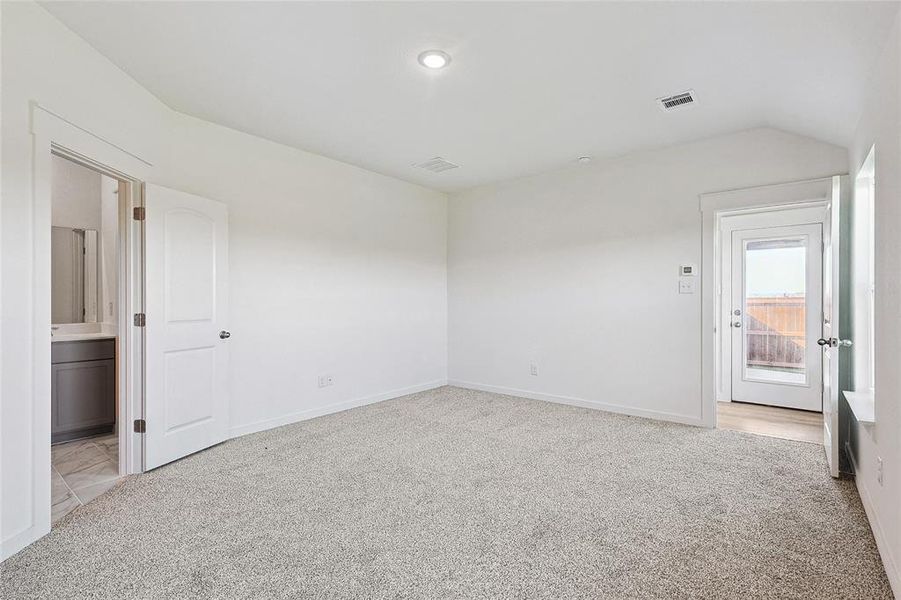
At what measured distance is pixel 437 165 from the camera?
4.77 m

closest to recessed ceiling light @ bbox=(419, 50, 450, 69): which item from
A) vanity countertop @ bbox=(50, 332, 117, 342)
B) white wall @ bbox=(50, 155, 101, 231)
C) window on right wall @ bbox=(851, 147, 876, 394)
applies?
window on right wall @ bbox=(851, 147, 876, 394)

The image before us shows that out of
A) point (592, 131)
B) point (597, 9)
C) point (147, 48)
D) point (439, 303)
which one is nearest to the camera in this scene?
point (597, 9)

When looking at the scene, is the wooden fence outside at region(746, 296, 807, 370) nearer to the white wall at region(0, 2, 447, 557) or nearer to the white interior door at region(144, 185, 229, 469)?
the white wall at region(0, 2, 447, 557)

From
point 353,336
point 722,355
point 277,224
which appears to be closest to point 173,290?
point 277,224

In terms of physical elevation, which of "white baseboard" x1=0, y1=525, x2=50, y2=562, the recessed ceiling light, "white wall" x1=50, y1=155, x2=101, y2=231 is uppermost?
the recessed ceiling light

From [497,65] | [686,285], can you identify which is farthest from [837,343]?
[497,65]

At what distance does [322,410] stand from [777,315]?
4.90m

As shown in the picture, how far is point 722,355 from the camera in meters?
5.24

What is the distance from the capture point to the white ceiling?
2195mm

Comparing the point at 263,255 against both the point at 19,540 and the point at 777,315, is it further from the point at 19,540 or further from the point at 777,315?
the point at 777,315

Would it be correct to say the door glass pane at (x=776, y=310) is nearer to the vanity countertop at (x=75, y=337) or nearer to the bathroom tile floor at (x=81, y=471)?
the bathroom tile floor at (x=81, y=471)

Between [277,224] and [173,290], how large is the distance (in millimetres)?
1157

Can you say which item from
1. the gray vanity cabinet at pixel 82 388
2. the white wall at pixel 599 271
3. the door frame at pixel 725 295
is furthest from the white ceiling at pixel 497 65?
the gray vanity cabinet at pixel 82 388

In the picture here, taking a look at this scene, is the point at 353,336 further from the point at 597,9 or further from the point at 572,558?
the point at 597,9
